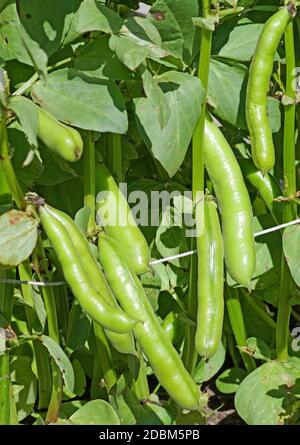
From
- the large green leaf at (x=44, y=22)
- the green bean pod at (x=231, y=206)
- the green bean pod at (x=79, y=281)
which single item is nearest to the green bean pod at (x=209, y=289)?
the green bean pod at (x=231, y=206)

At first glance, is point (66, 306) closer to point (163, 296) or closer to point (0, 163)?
point (163, 296)

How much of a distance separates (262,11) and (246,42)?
0.48 feet

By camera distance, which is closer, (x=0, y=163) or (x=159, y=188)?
(x=0, y=163)

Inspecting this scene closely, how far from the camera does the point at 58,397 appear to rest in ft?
4.84

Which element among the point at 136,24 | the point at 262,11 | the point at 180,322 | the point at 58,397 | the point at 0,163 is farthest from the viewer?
the point at 180,322

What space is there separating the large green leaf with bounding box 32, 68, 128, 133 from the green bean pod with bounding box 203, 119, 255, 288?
279 mm

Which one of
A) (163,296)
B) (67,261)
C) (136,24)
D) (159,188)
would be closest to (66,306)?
(163,296)

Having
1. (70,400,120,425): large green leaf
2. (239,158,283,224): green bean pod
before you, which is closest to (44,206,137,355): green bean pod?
(70,400,120,425): large green leaf

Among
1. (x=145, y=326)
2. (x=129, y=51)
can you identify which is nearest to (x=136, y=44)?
(x=129, y=51)

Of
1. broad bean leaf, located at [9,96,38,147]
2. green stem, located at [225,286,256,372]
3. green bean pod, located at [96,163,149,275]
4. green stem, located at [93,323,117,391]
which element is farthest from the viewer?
green stem, located at [225,286,256,372]

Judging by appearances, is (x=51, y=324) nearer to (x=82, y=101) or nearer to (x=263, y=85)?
(x=82, y=101)

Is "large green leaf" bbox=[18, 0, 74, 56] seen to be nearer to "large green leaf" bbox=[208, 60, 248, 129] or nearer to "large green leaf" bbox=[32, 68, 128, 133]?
"large green leaf" bbox=[32, 68, 128, 133]

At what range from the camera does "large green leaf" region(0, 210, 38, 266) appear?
3.82 feet

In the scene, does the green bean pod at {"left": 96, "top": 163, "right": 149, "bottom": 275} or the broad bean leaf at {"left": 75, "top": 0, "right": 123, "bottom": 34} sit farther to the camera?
the green bean pod at {"left": 96, "top": 163, "right": 149, "bottom": 275}
